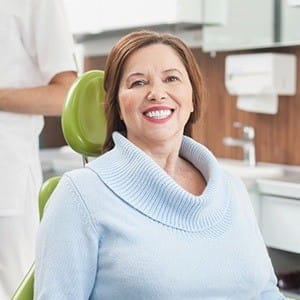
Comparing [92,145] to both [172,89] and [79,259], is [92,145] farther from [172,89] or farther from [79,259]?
[79,259]

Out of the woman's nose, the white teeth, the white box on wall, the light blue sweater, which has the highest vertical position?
the woman's nose

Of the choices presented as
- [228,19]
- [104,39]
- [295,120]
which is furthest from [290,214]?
[104,39]

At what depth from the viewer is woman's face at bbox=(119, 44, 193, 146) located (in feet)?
4.98

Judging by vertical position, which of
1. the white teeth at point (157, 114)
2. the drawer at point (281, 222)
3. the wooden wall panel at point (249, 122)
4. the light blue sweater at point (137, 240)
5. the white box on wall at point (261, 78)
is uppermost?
the white teeth at point (157, 114)

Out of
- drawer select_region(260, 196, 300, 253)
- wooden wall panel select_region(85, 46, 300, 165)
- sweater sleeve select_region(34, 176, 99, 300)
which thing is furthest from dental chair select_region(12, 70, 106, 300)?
wooden wall panel select_region(85, 46, 300, 165)

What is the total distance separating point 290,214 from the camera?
2.71 m

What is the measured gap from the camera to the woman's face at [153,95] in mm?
1517

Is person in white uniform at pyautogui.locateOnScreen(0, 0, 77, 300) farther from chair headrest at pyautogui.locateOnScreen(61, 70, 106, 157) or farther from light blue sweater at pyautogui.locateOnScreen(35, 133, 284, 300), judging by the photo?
light blue sweater at pyautogui.locateOnScreen(35, 133, 284, 300)

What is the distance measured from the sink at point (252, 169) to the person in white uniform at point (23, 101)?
3.63 ft

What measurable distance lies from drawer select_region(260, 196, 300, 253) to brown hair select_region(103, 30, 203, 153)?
46.6 inches

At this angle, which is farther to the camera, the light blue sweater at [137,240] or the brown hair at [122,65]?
the brown hair at [122,65]

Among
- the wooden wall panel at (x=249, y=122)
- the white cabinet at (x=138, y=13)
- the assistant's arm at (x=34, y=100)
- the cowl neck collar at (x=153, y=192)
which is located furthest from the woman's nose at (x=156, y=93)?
the white cabinet at (x=138, y=13)

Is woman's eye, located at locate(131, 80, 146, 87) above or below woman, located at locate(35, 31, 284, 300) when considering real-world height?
above

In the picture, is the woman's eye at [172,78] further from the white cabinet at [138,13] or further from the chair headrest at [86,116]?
the white cabinet at [138,13]
